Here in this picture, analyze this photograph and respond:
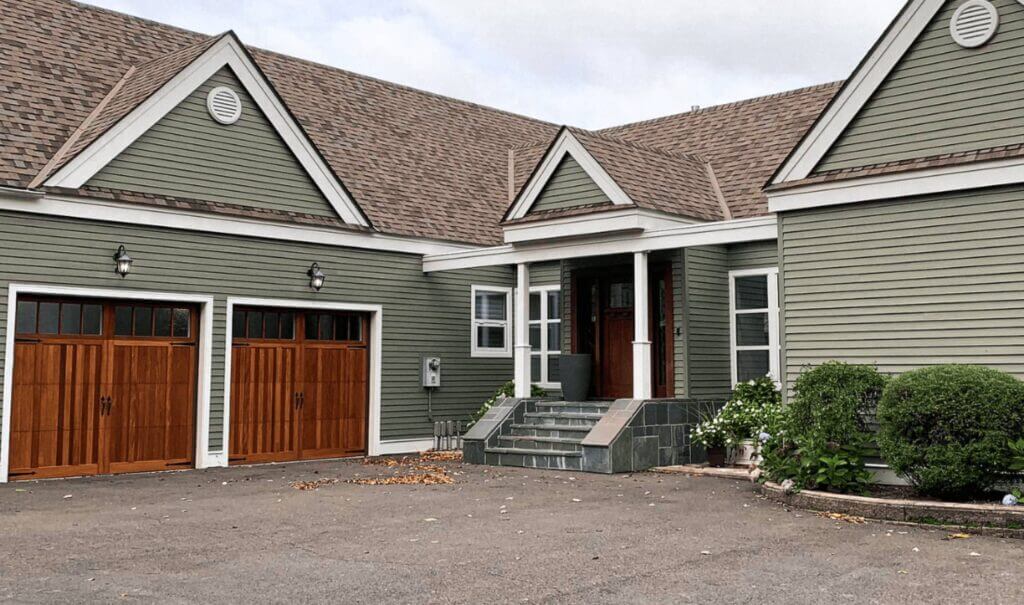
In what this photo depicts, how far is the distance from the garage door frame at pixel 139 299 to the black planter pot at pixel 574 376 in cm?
583

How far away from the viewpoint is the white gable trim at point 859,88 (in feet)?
39.2

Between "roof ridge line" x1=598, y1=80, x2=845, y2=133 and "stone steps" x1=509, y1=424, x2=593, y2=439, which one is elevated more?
"roof ridge line" x1=598, y1=80, x2=845, y2=133

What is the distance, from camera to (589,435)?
14555 mm

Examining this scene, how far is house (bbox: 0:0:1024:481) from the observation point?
1180 centimetres

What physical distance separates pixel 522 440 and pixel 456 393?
3.34 meters

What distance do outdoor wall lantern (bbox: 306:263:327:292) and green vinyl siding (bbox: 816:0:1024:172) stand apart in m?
8.21

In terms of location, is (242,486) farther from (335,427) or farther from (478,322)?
(478,322)

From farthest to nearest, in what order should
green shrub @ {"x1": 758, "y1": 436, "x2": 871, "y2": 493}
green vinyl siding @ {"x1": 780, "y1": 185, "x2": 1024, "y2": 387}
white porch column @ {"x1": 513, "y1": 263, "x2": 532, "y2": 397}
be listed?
white porch column @ {"x1": 513, "y1": 263, "x2": 532, "y2": 397} → green vinyl siding @ {"x1": 780, "y1": 185, "x2": 1024, "y2": 387} → green shrub @ {"x1": 758, "y1": 436, "x2": 871, "y2": 493}

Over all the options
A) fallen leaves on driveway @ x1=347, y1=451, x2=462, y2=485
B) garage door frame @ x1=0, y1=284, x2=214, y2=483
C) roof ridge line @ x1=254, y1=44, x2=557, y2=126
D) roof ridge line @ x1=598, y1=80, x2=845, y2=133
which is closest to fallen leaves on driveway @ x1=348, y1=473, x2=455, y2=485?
→ fallen leaves on driveway @ x1=347, y1=451, x2=462, y2=485

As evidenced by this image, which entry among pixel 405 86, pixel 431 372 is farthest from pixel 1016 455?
pixel 405 86

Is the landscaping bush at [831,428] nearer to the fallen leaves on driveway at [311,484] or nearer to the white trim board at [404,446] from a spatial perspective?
the fallen leaves on driveway at [311,484]

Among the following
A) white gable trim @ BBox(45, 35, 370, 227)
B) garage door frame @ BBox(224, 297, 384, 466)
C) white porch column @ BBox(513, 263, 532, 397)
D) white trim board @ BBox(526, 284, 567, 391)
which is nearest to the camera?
white gable trim @ BBox(45, 35, 370, 227)

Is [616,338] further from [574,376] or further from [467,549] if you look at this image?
[467,549]

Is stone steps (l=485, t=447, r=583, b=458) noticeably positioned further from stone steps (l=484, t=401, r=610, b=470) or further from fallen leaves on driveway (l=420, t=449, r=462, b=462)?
fallen leaves on driveway (l=420, t=449, r=462, b=462)
